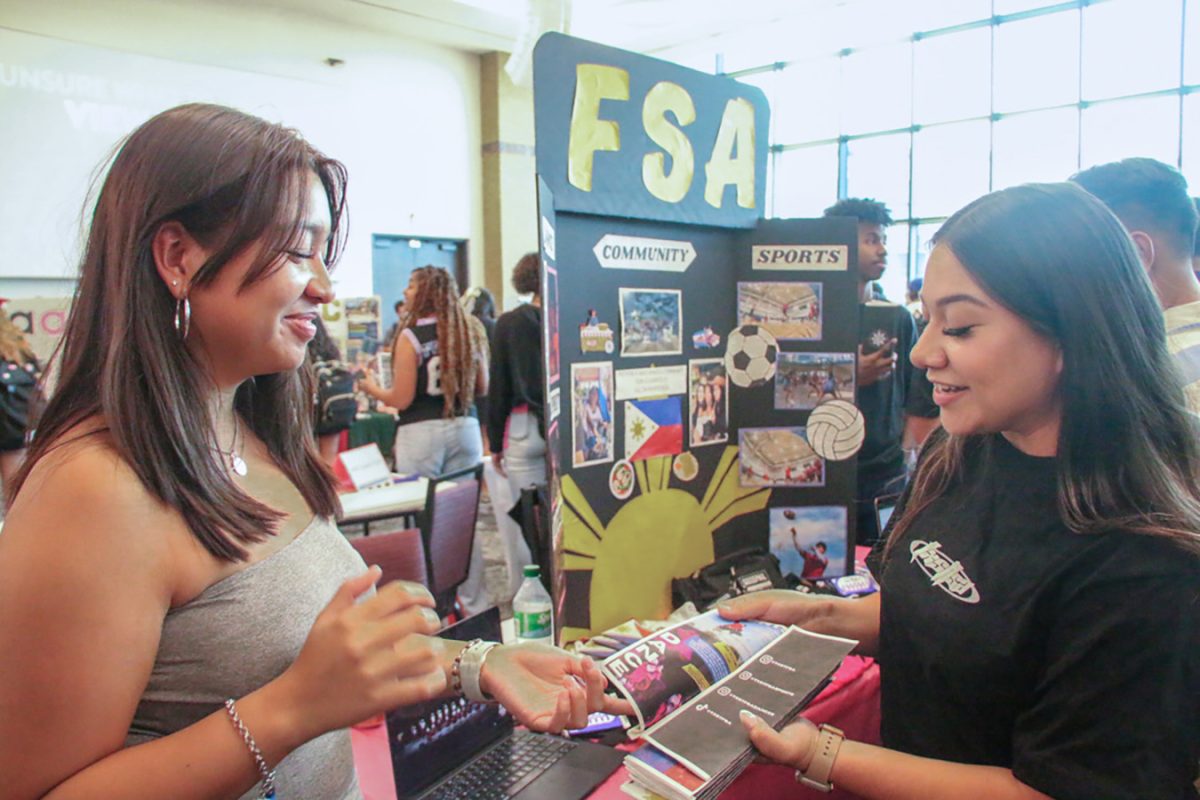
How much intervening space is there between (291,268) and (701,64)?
10.9 metres

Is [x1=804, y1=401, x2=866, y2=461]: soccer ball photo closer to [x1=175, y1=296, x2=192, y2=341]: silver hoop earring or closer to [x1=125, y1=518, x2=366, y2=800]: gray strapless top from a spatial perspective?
[x1=125, y1=518, x2=366, y2=800]: gray strapless top

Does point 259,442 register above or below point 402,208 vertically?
below

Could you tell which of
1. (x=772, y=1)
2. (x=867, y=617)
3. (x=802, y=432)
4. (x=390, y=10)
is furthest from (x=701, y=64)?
(x=867, y=617)

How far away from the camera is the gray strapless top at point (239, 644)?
32.9 inches

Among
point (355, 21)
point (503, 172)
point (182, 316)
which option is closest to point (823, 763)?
point (182, 316)

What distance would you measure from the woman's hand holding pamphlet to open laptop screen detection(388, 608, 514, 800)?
0.26 metres

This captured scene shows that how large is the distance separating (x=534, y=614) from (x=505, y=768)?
498 millimetres

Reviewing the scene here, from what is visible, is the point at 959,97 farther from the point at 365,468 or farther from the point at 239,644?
the point at 239,644

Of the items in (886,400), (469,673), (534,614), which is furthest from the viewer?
(886,400)

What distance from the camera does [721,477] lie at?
2211mm

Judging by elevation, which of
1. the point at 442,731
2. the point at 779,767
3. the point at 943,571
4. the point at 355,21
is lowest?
the point at 779,767

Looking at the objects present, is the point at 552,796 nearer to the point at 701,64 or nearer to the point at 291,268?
the point at 291,268

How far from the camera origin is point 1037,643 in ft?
3.39

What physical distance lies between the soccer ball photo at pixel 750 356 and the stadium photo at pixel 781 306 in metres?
0.03
